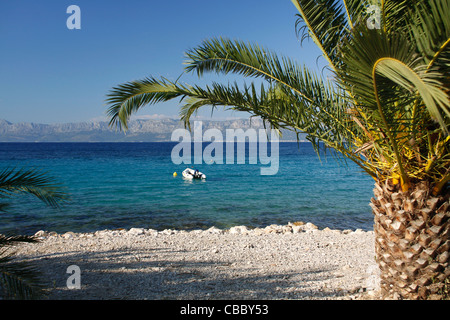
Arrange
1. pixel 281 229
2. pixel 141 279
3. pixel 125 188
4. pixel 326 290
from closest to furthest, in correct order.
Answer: pixel 326 290, pixel 141 279, pixel 281 229, pixel 125 188

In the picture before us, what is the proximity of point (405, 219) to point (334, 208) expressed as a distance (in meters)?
10.6

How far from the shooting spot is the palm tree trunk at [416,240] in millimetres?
3699

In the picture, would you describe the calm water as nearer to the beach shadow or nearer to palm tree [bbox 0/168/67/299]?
the beach shadow

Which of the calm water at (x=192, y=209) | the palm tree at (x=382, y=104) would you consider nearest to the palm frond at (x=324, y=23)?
the palm tree at (x=382, y=104)

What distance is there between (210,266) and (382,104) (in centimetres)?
417

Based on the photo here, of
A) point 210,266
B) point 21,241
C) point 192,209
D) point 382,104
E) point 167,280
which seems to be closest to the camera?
point 382,104

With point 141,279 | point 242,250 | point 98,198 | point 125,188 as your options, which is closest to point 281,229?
point 242,250

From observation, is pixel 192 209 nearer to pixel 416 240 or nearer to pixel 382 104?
pixel 416 240

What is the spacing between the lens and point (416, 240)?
3.78 meters

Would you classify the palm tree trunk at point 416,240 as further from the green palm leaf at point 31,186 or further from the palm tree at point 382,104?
the green palm leaf at point 31,186

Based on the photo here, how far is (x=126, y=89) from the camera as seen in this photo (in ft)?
16.2

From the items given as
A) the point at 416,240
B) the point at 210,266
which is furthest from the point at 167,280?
the point at 416,240
